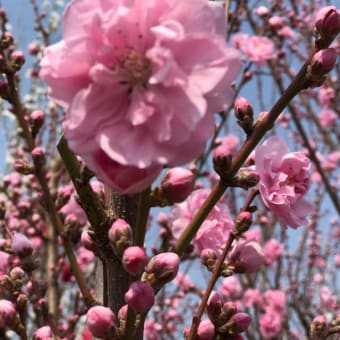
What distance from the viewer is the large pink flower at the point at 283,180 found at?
1.33 meters

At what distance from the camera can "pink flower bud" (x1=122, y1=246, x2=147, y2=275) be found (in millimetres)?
963

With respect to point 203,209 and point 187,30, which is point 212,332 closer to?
point 203,209

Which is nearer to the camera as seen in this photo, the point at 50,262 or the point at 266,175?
the point at 266,175

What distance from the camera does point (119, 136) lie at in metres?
0.88

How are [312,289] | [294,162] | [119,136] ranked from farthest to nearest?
[312,289]
[294,162]
[119,136]

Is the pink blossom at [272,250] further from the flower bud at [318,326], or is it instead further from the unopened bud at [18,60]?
the unopened bud at [18,60]

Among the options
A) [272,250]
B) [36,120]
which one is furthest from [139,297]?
[272,250]

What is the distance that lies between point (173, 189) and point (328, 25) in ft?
1.79

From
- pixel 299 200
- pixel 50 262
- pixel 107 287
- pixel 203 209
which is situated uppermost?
pixel 203 209

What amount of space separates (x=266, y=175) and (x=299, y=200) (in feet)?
0.39

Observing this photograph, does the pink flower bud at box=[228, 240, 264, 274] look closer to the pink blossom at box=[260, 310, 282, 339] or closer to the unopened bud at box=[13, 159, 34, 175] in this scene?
the unopened bud at box=[13, 159, 34, 175]

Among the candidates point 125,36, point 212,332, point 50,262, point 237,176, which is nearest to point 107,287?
point 212,332

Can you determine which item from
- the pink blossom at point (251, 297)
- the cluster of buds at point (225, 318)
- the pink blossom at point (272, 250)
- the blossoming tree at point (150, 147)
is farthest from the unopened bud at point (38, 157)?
the pink blossom at point (272, 250)

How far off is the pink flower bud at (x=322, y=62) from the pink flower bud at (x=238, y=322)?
2.12ft
